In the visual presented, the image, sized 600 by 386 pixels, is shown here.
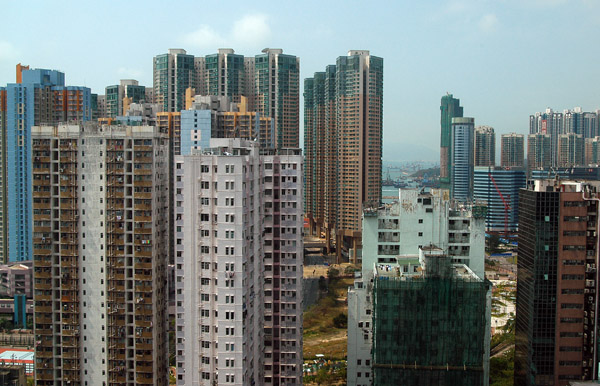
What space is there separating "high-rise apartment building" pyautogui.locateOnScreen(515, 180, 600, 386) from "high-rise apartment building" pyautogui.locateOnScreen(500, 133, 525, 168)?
43.1 meters

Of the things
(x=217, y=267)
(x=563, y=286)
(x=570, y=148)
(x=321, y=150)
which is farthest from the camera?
(x=570, y=148)

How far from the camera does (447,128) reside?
62469 mm

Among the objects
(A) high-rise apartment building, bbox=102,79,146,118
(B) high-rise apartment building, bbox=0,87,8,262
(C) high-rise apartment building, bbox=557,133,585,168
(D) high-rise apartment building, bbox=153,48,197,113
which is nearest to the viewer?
(B) high-rise apartment building, bbox=0,87,8,262

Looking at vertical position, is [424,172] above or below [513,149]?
below

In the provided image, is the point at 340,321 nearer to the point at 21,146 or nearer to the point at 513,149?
the point at 21,146

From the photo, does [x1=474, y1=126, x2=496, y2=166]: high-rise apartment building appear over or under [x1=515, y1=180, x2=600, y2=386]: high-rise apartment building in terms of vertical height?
over

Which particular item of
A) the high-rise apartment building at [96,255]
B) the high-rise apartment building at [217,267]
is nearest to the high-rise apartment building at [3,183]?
the high-rise apartment building at [96,255]

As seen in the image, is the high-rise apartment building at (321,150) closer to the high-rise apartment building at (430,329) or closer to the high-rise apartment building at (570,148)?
the high-rise apartment building at (570,148)

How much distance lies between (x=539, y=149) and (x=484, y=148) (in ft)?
18.2

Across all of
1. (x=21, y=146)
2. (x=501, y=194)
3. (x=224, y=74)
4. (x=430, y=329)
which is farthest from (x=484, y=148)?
(x=430, y=329)

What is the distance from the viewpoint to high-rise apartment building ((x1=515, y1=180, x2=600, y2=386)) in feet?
57.8

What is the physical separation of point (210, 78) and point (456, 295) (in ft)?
101

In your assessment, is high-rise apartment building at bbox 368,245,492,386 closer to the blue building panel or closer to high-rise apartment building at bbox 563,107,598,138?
the blue building panel

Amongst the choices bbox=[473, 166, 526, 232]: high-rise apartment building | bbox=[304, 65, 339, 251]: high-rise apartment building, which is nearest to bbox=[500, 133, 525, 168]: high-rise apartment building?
bbox=[473, 166, 526, 232]: high-rise apartment building
